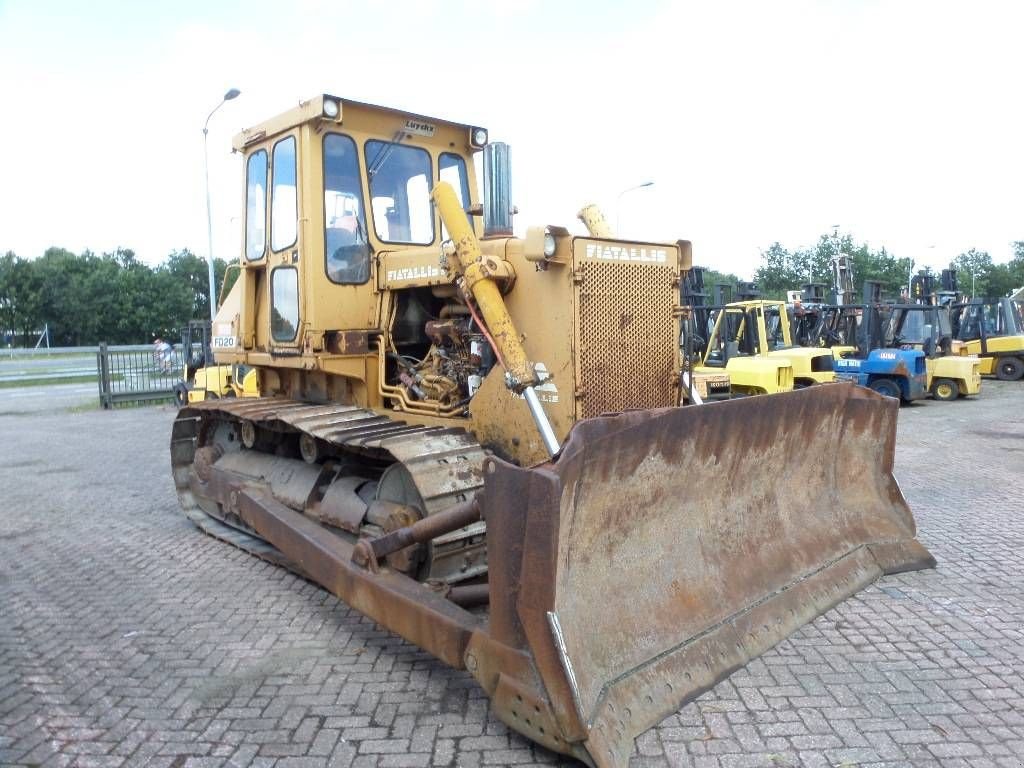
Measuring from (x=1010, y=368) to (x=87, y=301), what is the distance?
4605 centimetres

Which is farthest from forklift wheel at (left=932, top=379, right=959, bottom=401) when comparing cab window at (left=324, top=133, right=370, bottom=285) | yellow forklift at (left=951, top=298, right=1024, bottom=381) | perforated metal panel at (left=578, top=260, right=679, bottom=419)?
cab window at (left=324, top=133, right=370, bottom=285)

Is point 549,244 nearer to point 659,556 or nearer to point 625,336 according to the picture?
point 625,336

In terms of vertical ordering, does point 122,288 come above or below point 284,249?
above

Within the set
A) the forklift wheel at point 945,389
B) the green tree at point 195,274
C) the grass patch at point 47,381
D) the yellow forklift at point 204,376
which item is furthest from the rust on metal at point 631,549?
the green tree at point 195,274

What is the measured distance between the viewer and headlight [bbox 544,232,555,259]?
14.2ft

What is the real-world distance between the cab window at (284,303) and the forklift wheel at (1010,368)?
21.5 m

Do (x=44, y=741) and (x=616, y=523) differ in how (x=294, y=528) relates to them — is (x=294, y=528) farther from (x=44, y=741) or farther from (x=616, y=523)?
(x=616, y=523)

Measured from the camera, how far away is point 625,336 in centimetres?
470

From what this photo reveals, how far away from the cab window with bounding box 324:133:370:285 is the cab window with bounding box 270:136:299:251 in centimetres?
27

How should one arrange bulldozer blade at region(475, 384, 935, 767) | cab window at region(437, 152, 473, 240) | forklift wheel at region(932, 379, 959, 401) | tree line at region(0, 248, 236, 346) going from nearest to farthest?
bulldozer blade at region(475, 384, 935, 767)
cab window at region(437, 152, 473, 240)
forklift wheel at region(932, 379, 959, 401)
tree line at region(0, 248, 236, 346)

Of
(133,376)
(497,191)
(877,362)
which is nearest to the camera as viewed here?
(497,191)

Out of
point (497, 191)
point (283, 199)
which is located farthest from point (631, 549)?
point (283, 199)

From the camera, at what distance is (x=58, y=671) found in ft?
13.0

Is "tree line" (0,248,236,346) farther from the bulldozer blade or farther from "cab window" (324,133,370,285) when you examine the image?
the bulldozer blade
